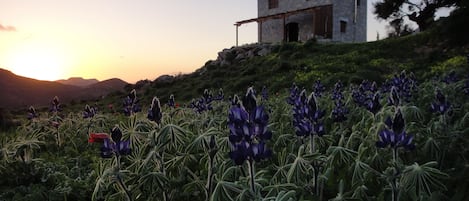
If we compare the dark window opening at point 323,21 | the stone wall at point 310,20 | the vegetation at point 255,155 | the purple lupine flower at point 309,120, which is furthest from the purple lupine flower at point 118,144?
the stone wall at point 310,20

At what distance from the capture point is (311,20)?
33938 millimetres

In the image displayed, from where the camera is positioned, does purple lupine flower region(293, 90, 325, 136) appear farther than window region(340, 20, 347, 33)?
No

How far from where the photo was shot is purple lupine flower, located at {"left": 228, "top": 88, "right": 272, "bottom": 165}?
6.84ft

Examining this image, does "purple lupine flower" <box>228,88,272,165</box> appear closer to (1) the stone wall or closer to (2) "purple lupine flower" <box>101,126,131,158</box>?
(2) "purple lupine flower" <box>101,126,131,158</box>

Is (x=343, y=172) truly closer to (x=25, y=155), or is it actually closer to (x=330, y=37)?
(x=25, y=155)

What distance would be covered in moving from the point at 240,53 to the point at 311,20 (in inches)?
293

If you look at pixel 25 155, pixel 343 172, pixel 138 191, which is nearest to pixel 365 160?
pixel 343 172

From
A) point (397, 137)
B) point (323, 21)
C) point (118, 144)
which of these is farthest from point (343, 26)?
point (118, 144)

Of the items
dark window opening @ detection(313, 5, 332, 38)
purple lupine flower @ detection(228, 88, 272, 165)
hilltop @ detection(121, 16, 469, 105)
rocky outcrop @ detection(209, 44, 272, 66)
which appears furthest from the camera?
dark window opening @ detection(313, 5, 332, 38)

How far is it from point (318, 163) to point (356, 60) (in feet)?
63.5

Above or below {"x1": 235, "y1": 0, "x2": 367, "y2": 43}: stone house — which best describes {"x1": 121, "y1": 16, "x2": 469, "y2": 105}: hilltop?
below

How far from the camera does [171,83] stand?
1065 inches

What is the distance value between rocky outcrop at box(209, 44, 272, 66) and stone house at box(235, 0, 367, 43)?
469cm

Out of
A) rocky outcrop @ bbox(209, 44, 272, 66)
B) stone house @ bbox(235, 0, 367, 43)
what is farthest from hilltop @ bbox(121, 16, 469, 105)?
stone house @ bbox(235, 0, 367, 43)
